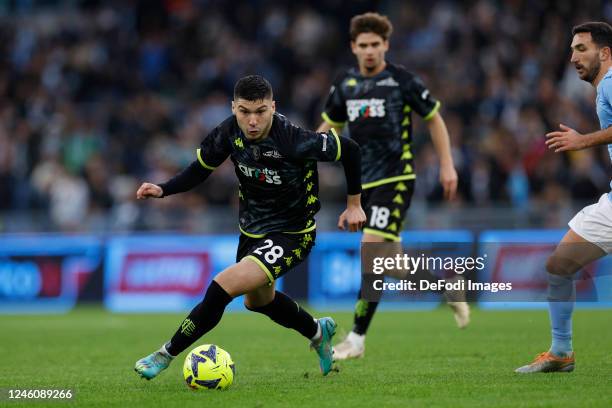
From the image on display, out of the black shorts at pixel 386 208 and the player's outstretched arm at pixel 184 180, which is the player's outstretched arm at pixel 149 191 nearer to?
the player's outstretched arm at pixel 184 180

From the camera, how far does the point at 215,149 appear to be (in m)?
7.57

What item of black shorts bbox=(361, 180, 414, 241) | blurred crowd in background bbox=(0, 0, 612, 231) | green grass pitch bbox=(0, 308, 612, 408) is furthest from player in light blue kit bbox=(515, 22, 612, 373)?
blurred crowd in background bbox=(0, 0, 612, 231)

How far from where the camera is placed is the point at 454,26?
2006 cm

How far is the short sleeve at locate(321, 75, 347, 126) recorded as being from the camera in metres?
9.88

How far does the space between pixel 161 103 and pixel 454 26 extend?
6470 mm

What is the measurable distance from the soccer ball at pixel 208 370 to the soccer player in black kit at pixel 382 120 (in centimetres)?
238

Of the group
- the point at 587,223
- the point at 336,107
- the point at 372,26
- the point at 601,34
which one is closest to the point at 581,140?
the point at 587,223

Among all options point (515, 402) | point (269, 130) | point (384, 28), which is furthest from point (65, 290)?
point (515, 402)

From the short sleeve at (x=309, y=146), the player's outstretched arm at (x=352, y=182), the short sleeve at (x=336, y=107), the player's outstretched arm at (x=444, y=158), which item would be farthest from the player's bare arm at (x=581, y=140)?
the short sleeve at (x=336, y=107)

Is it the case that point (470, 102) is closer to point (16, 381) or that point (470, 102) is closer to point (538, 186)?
point (538, 186)

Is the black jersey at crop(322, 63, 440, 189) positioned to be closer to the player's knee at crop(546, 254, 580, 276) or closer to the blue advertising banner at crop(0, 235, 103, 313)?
the player's knee at crop(546, 254, 580, 276)

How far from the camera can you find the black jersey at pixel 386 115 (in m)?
9.65

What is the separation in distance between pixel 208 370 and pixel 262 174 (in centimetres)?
144

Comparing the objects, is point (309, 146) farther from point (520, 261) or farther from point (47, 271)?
point (47, 271)
